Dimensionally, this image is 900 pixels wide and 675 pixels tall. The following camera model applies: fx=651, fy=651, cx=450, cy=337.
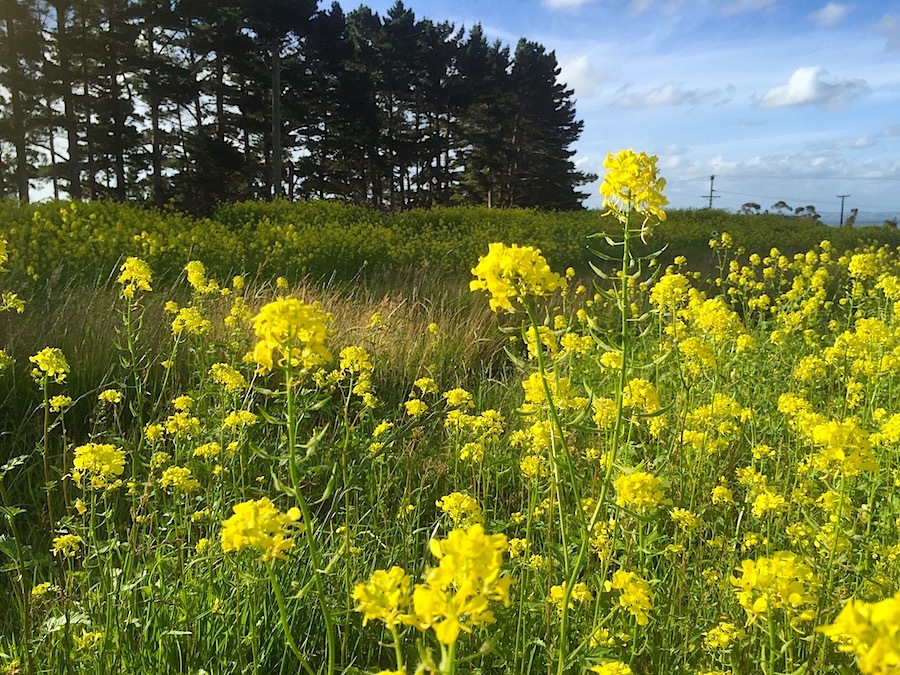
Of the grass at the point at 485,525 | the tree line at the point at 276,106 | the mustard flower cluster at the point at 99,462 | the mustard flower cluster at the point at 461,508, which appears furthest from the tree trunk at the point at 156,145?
the mustard flower cluster at the point at 461,508

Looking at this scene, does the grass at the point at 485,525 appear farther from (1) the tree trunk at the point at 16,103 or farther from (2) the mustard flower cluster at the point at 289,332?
(1) the tree trunk at the point at 16,103

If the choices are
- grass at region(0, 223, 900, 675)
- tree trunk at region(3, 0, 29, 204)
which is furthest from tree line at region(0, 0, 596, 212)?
grass at region(0, 223, 900, 675)

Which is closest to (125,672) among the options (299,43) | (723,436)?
(723,436)

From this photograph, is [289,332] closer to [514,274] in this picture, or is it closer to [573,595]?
[514,274]

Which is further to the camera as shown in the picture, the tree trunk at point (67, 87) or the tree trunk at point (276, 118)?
the tree trunk at point (276, 118)

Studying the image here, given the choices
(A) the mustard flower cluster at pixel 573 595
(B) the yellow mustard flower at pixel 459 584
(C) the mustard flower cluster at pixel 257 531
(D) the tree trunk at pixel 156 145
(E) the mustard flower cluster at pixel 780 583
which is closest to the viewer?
(B) the yellow mustard flower at pixel 459 584

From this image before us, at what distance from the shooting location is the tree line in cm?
2080

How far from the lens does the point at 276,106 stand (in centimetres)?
2139

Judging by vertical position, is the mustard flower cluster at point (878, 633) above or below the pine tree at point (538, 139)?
below

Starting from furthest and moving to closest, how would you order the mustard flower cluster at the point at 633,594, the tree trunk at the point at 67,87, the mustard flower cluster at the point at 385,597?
the tree trunk at the point at 67,87 < the mustard flower cluster at the point at 633,594 < the mustard flower cluster at the point at 385,597

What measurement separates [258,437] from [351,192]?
29.7 meters

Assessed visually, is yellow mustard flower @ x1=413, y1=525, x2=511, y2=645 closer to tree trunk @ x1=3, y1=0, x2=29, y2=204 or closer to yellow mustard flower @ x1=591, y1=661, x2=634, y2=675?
yellow mustard flower @ x1=591, y1=661, x2=634, y2=675

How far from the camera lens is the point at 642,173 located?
1.63 meters

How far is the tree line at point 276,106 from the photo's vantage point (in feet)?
68.2
